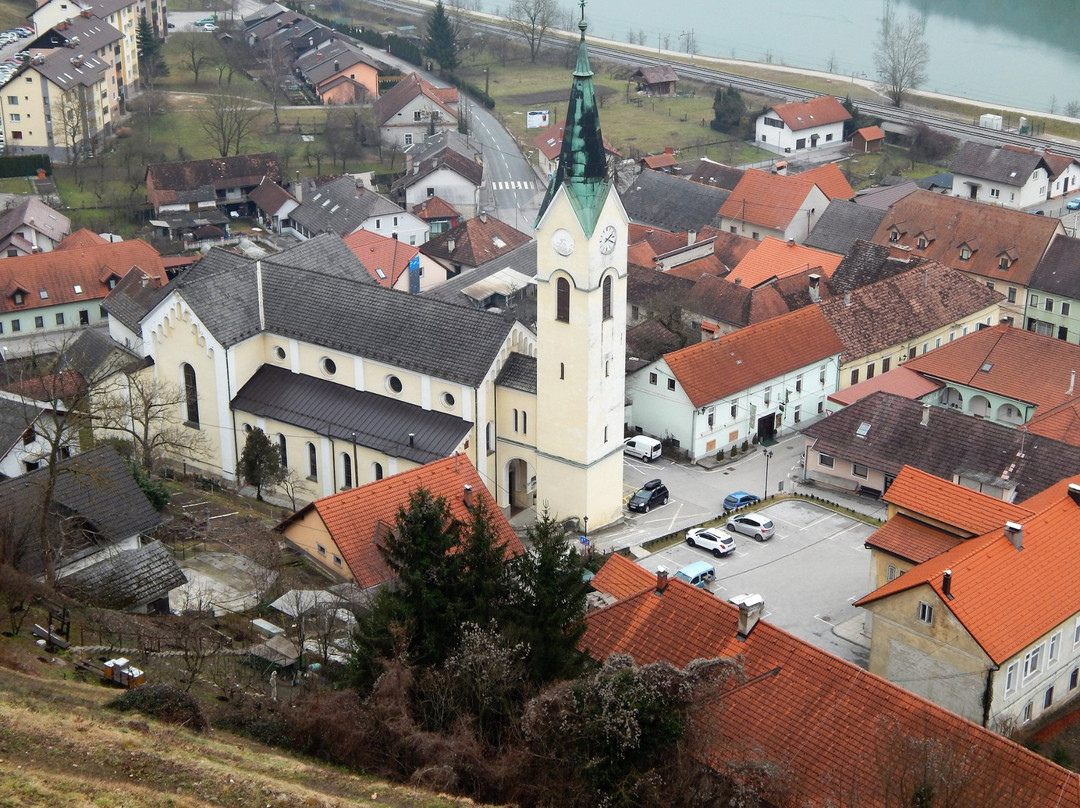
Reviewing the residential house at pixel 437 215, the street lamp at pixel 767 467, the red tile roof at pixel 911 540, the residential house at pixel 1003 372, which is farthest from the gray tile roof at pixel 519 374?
the residential house at pixel 437 215

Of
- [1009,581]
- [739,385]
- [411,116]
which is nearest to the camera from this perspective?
[1009,581]

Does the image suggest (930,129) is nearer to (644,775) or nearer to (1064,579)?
(1064,579)

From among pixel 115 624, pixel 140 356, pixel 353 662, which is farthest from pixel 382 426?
pixel 353 662

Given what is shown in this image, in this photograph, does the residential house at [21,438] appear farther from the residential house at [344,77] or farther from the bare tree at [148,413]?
the residential house at [344,77]

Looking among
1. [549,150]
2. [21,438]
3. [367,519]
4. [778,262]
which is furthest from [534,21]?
[367,519]

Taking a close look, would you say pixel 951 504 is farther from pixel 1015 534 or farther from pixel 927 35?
pixel 927 35

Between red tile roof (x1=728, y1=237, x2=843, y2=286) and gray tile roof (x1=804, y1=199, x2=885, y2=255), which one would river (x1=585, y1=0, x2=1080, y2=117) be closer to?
gray tile roof (x1=804, y1=199, x2=885, y2=255)
